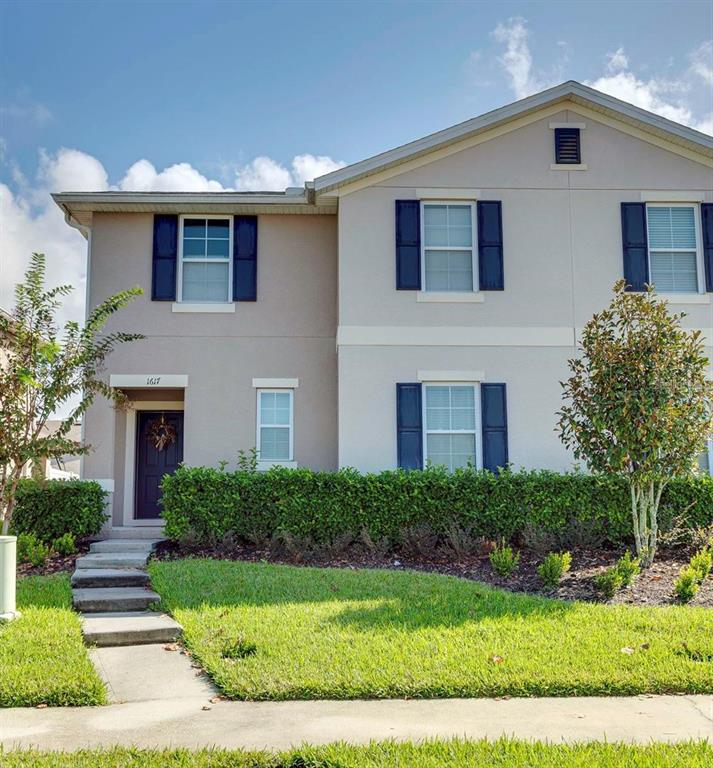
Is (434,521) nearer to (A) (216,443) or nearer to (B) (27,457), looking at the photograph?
(A) (216,443)

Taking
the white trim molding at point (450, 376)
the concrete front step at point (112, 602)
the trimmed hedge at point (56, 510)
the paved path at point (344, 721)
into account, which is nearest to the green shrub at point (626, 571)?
the paved path at point (344, 721)

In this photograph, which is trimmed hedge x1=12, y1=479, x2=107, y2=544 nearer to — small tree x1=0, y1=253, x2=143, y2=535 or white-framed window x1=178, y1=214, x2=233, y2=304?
small tree x1=0, y1=253, x2=143, y2=535

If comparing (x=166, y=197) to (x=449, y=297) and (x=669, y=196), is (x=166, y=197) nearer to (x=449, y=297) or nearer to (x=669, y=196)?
(x=449, y=297)

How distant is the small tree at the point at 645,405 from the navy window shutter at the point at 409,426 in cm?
310

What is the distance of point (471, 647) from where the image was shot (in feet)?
21.9

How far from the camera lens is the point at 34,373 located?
344 inches

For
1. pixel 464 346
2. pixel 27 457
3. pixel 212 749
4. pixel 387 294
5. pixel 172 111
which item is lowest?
pixel 212 749

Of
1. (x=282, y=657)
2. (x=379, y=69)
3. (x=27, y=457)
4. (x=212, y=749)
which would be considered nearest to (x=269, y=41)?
(x=379, y=69)

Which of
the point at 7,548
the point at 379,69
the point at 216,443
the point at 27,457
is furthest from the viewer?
the point at 216,443

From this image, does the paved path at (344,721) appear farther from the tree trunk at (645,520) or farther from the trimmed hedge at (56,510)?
the trimmed hedge at (56,510)

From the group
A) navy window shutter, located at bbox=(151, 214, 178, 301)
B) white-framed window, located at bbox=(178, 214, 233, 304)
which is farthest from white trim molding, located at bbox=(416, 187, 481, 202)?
navy window shutter, located at bbox=(151, 214, 178, 301)

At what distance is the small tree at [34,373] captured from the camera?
855cm

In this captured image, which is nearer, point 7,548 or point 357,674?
point 357,674

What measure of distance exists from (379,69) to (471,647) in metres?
9.51
